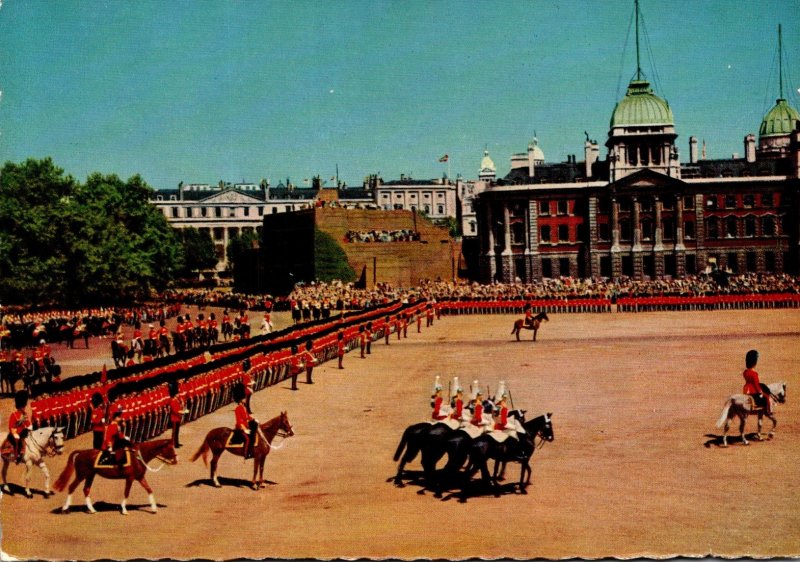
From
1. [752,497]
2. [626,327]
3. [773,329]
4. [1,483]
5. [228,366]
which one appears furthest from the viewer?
[626,327]

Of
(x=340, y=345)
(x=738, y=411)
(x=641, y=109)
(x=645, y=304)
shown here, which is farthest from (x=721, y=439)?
(x=641, y=109)

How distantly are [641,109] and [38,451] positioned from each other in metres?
87.3

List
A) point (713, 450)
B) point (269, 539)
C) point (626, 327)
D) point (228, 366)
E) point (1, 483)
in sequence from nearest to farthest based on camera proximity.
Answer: point (269, 539)
point (1, 483)
point (713, 450)
point (228, 366)
point (626, 327)

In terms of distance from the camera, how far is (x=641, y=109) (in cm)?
9612

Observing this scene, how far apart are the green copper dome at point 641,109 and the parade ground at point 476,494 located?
6865 centimetres

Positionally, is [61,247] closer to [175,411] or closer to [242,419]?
[175,411]

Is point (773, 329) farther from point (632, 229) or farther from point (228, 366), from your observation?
point (632, 229)

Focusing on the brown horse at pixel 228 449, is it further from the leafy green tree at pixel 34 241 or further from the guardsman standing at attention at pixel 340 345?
the leafy green tree at pixel 34 241

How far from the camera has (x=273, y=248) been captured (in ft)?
316

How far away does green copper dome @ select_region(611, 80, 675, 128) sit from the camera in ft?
314

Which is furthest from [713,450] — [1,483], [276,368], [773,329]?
[773,329]

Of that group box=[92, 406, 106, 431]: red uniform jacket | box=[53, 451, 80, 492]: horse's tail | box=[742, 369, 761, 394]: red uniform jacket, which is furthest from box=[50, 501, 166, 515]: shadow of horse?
box=[742, 369, 761, 394]: red uniform jacket

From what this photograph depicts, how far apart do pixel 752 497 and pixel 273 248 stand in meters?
83.0

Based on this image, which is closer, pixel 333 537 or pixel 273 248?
pixel 333 537
